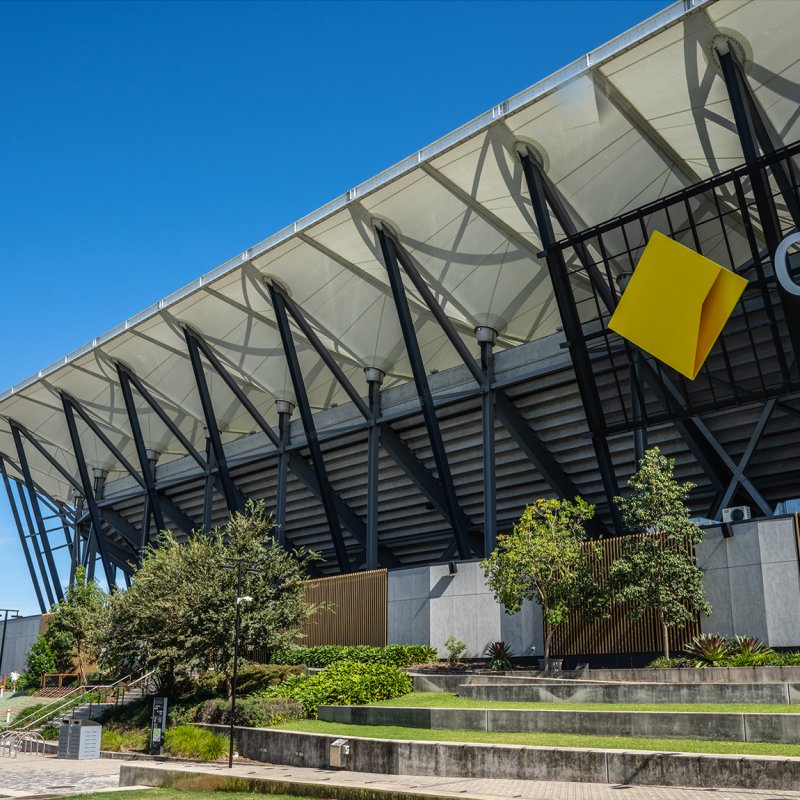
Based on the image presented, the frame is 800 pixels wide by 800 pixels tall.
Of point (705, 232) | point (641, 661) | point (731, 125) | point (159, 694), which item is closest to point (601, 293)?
point (705, 232)

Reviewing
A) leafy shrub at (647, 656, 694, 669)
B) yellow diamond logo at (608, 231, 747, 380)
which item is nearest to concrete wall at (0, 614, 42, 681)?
yellow diamond logo at (608, 231, 747, 380)

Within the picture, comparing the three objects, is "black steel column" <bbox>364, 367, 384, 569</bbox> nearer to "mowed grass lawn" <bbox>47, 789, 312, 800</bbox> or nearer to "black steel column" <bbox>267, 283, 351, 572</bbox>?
"black steel column" <bbox>267, 283, 351, 572</bbox>

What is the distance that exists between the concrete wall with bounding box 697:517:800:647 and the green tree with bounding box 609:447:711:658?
42 centimetres

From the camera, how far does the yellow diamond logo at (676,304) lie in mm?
26281

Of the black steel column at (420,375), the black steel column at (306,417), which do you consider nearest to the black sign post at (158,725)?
the black steel column at (420,375)

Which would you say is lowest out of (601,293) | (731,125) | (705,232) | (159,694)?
(159,694)

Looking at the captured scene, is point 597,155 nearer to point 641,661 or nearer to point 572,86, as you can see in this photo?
point 572,86

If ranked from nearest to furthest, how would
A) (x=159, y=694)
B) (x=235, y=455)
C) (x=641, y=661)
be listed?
(x=641, y=661), (x=159, y=694), (x=235, y=455)

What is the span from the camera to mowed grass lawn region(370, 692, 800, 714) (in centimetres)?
1571

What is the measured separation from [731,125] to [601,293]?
6268 mm

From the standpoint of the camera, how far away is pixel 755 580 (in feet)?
74.7

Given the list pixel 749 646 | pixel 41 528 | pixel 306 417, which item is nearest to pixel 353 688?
pixel 749 646

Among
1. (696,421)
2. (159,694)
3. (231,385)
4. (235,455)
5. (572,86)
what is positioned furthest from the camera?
(235,455)

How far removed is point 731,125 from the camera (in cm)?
2731
